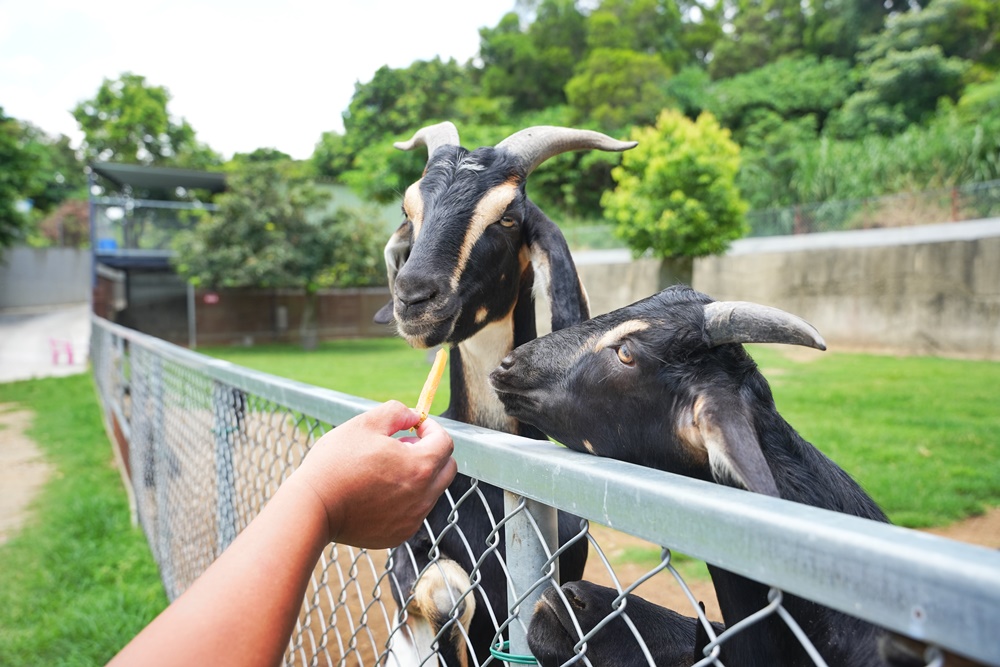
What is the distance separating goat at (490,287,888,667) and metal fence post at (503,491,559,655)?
1.12 ft

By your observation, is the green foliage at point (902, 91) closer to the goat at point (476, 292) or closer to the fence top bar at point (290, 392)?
the goat at point (476, 292)

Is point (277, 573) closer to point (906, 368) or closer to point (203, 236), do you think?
point (906, 368)

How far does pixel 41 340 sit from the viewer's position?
22922mm

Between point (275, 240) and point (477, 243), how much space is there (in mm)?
18306

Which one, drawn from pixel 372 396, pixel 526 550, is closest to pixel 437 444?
pixel 526 550

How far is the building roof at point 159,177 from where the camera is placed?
19500 millimetres

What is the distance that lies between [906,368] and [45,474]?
1292 centimetres

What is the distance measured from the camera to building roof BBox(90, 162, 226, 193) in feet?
64.0

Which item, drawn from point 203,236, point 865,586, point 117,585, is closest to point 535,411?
point 865,586

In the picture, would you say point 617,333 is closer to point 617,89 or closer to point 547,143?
point 547,143

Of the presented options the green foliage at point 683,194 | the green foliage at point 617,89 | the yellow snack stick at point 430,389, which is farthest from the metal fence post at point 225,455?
the green foliage at point 617,89

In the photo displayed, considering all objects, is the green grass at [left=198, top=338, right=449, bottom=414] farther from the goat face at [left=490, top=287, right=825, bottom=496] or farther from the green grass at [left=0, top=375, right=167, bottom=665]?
the goat face at [left=490, top=287, right=825, bottom=496]

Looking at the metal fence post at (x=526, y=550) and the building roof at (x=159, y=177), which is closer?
the metal fence post at (x=526, y=550)

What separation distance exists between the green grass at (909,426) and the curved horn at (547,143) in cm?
272
